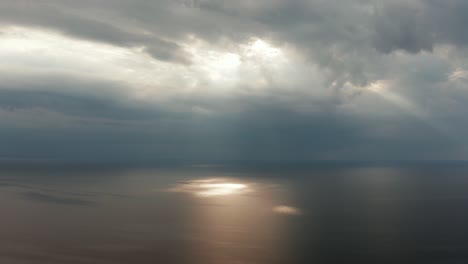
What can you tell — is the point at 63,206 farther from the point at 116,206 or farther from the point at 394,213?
the point at 394,213

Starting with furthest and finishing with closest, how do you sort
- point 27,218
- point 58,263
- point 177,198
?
point 177,198, point 27,218, point 58,263

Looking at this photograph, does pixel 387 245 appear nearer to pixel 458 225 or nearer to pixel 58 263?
pixel 458 225

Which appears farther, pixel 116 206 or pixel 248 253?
pixel 116 206

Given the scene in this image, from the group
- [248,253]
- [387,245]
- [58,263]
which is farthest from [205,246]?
[387,245]

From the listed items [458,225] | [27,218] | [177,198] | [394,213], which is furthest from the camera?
[177,198]

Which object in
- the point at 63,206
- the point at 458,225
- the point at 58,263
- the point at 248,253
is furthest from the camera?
the point at 63,206

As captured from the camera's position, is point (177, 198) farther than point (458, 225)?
Yes

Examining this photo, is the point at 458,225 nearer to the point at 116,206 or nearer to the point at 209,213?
the point at 209,213

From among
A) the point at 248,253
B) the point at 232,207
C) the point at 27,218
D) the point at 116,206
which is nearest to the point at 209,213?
the point at 232,207

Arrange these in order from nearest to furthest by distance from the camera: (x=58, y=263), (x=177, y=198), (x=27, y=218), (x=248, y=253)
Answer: (x=58, y=263) < (x=248, y=253) < (x=27, y=218) < (x=177, y=198)
